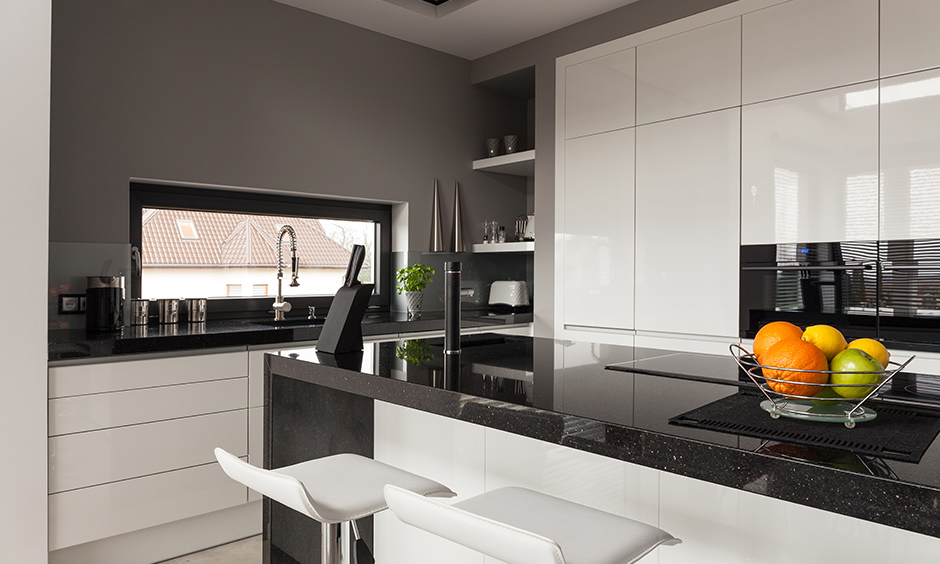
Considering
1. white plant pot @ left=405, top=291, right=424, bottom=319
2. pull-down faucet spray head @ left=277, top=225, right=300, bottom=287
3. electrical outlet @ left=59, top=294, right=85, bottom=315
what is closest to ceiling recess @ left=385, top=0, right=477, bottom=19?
pull-down faucet spray head @ left=277, top=225, right=300, bottom=287

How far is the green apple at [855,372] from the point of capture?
0.94m

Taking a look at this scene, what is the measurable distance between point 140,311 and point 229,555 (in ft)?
3.60

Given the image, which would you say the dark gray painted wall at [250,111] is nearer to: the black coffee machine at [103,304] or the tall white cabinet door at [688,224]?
the black coffee machine at [103,304]

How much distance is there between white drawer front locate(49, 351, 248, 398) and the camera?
2211mm

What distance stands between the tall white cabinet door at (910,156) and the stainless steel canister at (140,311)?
3.05 meters

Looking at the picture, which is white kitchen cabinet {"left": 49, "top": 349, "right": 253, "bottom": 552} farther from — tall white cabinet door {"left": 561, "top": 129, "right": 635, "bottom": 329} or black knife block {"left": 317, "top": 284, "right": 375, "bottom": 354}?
tall white cabinet door {"left": 561, "top": 129, "right": 635, "bottom": 329}

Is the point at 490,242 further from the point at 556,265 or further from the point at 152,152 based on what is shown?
the point at 152,152

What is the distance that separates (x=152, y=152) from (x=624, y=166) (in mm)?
2303


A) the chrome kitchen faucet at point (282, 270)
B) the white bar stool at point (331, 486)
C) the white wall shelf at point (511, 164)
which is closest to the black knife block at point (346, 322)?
the white bar stool at point (331, 486)

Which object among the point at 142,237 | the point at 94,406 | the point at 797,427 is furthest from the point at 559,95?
the point at 797,427

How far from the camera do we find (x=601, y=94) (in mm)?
3439

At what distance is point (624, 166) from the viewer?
331 cm

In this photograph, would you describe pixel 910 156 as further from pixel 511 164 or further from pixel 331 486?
pixel 331 486

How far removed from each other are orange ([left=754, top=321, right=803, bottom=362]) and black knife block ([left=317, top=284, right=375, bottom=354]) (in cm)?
102
